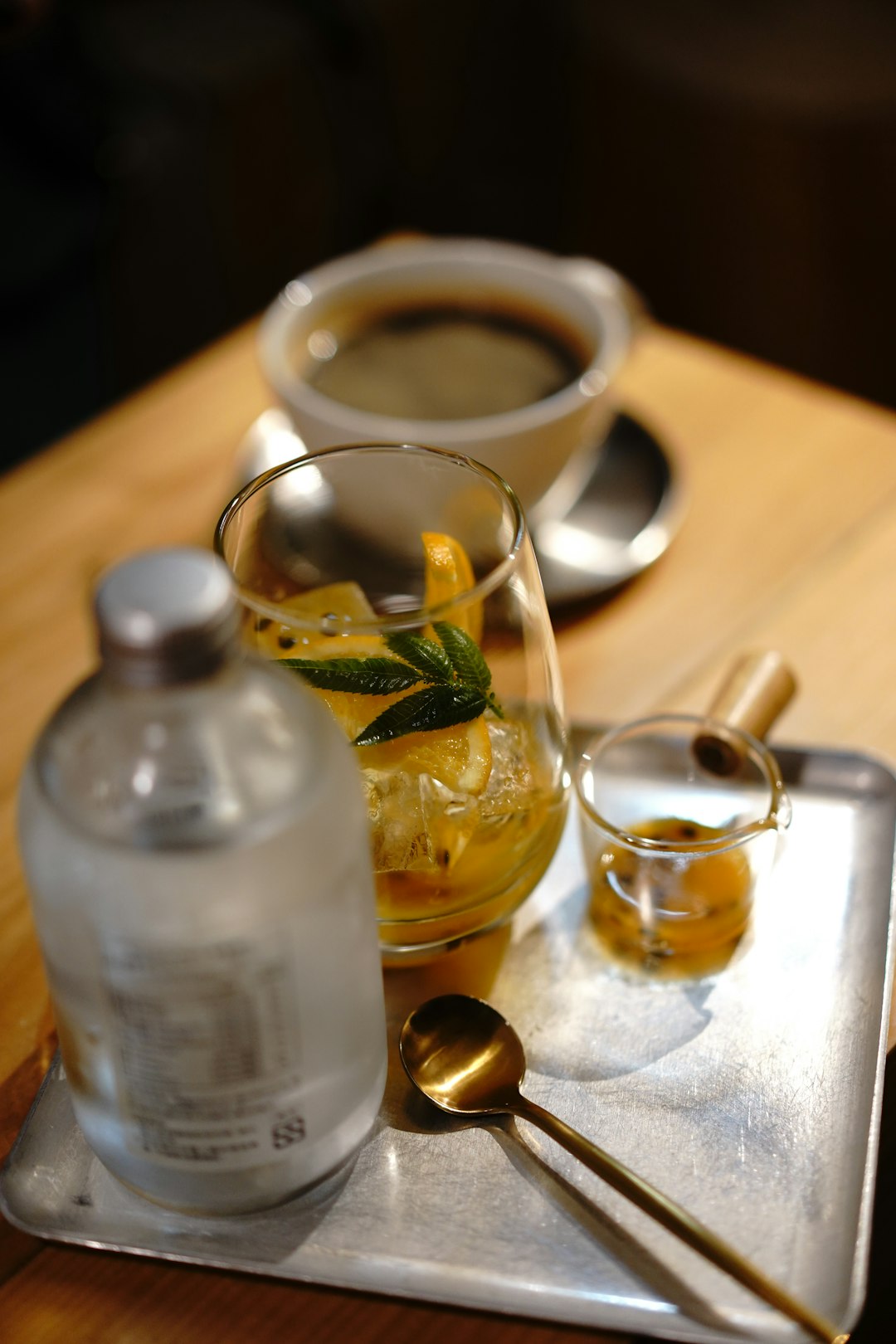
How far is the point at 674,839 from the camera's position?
1.62ft

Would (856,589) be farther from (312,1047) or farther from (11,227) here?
(11,227)

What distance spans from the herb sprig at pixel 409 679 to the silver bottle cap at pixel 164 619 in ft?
0.31

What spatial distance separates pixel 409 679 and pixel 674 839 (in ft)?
0.55

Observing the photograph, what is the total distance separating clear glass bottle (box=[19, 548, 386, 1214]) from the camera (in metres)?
0.28

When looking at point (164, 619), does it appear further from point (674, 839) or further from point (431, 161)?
point (431, 161)

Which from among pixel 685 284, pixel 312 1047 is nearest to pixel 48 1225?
pixel 312 1047

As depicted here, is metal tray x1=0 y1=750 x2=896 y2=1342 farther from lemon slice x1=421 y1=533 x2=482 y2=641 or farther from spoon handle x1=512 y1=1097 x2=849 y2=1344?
lemon slice x1=421 y1=533 x2=482 y2=641

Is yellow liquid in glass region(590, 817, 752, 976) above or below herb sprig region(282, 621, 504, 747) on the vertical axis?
below

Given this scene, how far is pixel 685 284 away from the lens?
60.8 inches

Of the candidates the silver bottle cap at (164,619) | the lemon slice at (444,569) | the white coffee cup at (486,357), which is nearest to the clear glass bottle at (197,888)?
the silver bottle cap at (164,619)

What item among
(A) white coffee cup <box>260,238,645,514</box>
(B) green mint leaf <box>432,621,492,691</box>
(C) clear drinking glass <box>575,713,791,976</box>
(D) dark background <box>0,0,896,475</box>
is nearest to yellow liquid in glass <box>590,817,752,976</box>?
(C) clear drinking glass <box>575,713,791,976</box>

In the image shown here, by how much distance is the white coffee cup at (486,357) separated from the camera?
61cm

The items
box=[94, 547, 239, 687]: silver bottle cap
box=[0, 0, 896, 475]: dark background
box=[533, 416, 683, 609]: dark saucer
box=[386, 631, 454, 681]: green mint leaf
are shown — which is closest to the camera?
box=[94, 547, 239, 687]: silver bottle cap

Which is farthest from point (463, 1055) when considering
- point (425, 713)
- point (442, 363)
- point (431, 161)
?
point (431, 161)
